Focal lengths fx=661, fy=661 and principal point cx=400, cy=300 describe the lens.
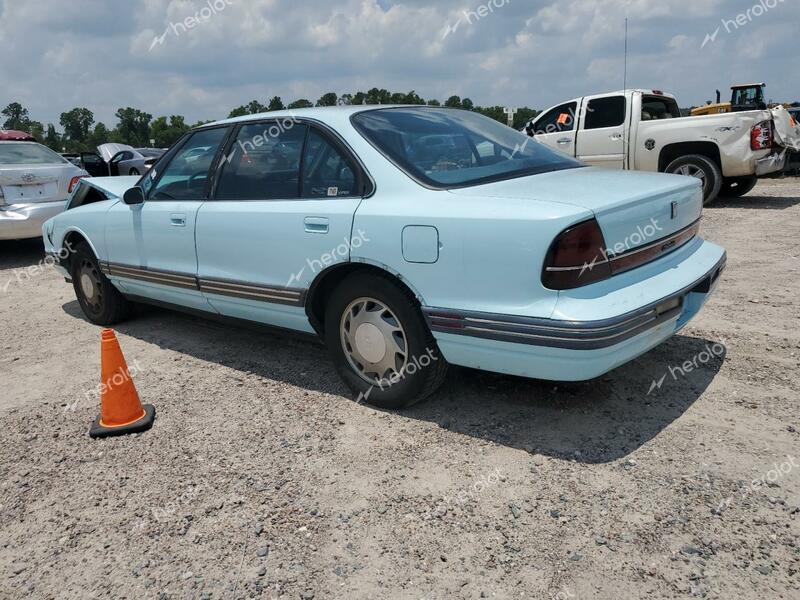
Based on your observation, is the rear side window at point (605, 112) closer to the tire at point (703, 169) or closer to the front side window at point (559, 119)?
the front side window at point (559, 119)

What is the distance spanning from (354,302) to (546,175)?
1206mm

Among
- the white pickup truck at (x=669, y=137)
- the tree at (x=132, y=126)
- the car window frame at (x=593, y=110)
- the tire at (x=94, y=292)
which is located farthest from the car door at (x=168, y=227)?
the tree at (x=132, y=126)

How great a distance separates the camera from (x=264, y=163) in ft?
12.9

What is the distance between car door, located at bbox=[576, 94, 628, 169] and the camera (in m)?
10.6

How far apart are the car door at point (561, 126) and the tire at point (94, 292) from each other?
779 centimetres

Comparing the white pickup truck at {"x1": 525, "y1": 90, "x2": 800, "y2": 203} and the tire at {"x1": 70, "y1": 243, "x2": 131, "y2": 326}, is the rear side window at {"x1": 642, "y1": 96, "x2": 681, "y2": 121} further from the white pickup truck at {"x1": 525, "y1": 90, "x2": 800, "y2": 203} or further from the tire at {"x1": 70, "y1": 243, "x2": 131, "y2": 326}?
the tire at {"x1": 70, "y1": 243, "x2": 131, "y2": 326}

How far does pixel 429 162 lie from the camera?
338 cm

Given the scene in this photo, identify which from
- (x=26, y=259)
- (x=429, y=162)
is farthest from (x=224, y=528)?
(x=26, y=259)

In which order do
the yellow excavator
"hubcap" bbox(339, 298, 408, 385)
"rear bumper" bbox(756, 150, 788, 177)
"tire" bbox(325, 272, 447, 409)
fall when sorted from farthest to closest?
the yellow excavator < "rear bumper" bbox(756, 150, 788, 177) < "hubcap" bbox(339, 298, 408, 385) < "tire" bbox(325, 272, 447, 409)

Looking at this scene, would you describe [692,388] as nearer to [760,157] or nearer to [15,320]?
[15,320]

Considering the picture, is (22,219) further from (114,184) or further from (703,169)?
(703,169)

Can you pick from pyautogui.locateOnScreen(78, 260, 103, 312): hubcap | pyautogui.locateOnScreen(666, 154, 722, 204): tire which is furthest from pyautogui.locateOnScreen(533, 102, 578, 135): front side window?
pyautogui.locateOnScreen(78, 260, 103, 312): hubcap

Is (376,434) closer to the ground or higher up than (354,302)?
closer to the ground

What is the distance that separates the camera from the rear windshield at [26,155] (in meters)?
8.66
